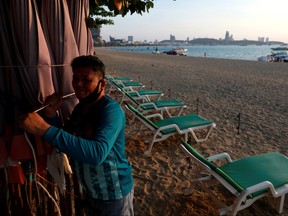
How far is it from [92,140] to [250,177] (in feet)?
7.44

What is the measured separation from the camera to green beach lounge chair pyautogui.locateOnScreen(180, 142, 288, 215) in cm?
258

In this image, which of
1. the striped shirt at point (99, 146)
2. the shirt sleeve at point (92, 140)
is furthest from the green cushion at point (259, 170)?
the shirt sleeve at point (92, 140)

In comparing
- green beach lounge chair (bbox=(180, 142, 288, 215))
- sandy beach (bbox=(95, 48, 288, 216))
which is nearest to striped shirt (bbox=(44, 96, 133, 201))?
green beach lounge chair (bbox=(180, 142, 288, 215))

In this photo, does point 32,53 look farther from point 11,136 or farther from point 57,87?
point 11,136

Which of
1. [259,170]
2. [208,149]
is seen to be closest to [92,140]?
[259,170]

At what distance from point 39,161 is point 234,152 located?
3977 millimetres

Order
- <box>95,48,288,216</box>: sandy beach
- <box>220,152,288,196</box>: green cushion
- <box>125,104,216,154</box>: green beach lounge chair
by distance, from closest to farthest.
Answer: <box>220,152,288,196</box>: green cushion → <box>95,48,288,216</box>: sandy beach → <box>125,104,216,154</box>: green beach lounge chair

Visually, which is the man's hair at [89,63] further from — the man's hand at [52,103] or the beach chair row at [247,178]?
the beach chair row at [247,178]

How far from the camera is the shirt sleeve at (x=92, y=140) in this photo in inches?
50.7

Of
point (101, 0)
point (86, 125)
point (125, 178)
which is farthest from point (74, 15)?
point (125, 178)

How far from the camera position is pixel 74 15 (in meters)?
2.02

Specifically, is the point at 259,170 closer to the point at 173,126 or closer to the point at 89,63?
the point at 173,126

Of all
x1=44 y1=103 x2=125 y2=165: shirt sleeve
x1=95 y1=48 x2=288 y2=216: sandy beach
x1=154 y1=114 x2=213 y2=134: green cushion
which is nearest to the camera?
x1=44 y1=103 x2=125 y2=165: shirt sleeve

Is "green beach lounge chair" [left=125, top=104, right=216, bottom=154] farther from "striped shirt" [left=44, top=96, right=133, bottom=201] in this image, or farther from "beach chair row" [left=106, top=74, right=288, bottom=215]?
"striped shirt" [left=44, top=96, right=133, bottom=201]
